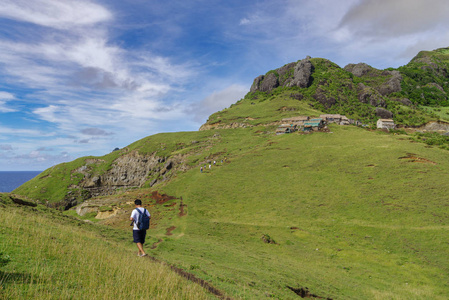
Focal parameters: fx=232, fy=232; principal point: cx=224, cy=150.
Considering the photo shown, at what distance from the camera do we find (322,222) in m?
40.6

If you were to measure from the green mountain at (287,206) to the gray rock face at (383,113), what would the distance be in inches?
878

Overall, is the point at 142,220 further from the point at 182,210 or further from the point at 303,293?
the point at 182,210

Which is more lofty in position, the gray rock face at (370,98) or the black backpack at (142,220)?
the gray rock face at (370,98)

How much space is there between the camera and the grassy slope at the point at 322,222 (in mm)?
22391

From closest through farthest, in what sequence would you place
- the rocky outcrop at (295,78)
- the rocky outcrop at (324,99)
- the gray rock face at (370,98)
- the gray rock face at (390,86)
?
the gray rock face at (370,98) < the rocky outcrop at (324,99) < the rocky outcrop at (295,78) < the gray rock face at (390,86)

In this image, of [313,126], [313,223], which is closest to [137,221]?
[313,223]

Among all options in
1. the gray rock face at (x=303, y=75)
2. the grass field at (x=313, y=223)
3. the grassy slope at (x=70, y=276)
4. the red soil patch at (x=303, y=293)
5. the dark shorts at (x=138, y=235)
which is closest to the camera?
the grassy slope at (x=70, y=276)

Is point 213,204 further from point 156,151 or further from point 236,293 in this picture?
point 156,151

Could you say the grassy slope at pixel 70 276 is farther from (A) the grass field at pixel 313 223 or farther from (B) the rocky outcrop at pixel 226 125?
(B) the rocky outcrop at pixel 226 125

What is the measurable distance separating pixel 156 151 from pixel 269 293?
102m

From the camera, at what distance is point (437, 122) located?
388 feet

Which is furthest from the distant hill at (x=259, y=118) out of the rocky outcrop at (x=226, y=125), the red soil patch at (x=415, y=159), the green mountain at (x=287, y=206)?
the red soil patch at (x=415, y=159)

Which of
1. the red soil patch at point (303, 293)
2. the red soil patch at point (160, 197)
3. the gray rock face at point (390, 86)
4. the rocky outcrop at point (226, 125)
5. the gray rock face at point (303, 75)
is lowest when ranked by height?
the red soil patch at point (303, 293)

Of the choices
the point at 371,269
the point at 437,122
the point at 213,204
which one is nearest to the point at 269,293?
the point at 371,269
